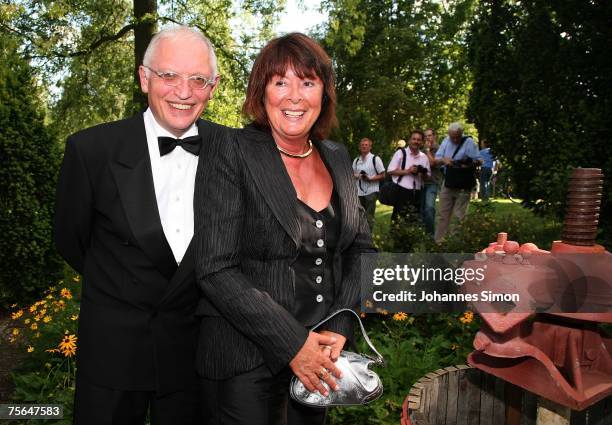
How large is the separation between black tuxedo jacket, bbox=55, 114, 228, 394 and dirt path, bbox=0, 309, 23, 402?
2714 mm

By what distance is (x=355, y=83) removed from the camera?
2767 centimetres

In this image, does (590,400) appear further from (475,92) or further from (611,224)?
(475,92)

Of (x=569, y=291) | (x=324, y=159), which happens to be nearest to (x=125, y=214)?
(x=324, y=159)

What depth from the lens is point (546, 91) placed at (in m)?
7.90

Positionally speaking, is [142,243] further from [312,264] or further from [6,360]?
[6,360]

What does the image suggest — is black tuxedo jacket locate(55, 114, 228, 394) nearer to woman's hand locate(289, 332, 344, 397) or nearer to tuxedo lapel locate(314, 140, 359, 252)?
tuxedo lapel locate(314, 140, 359, 252)

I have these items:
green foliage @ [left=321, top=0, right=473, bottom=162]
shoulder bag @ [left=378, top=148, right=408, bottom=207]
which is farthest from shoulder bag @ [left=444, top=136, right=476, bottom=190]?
green foliage @ [left=321, top=0, right=473, bottom=162]

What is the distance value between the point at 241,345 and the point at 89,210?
0.82 metres

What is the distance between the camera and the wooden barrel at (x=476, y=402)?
2379mm

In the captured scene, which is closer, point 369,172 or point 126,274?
point 126,274

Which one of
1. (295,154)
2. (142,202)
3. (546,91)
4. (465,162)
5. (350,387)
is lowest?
(350,387)

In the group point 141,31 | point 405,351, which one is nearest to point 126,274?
point 405,351

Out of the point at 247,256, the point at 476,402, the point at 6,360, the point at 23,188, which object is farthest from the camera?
the point at 23,188

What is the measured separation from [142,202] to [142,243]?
0.51ft
